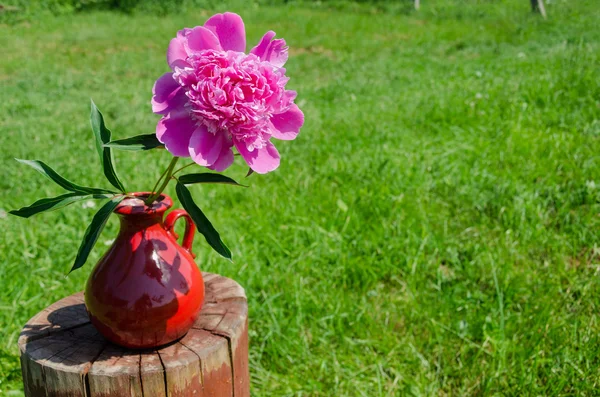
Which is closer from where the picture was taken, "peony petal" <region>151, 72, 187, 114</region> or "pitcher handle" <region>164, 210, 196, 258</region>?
"peony petal" <region>151, 72, 187, 114</region>

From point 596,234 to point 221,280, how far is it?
6.73 ft

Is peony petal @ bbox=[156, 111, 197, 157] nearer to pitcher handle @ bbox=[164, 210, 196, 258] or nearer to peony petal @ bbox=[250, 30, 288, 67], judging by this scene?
peony petal @ bbox=[250, 30, 288, 67]

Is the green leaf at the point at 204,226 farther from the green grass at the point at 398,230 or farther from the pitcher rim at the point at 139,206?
the green grass at the point at 398,230

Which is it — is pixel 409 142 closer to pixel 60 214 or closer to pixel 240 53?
pixel 60 214

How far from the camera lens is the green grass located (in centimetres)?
239

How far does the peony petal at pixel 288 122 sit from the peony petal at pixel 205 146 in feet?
0.43

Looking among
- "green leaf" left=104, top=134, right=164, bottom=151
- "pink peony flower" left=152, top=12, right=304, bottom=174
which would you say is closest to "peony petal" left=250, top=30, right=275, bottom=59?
"pink peony flower" left=152, top=12, right=304, bottom=174

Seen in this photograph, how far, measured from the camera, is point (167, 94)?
129 centimetres

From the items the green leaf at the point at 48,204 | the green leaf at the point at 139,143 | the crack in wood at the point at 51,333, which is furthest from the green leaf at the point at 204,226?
the crack in wood at the point at 51,333

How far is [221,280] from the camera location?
76.9 inches

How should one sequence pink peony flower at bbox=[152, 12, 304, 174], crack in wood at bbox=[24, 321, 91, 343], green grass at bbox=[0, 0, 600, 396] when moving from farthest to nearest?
1. green grass at bbox=[0, 0, 600, 396]
2. crack in wood at bbox=[24, 321, 91, 343]
3. pink peony flower at bbox=[152, 12, 304, 174]

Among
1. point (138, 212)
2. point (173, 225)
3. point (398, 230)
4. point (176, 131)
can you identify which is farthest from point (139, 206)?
point (398, 230)

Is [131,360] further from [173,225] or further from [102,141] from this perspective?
[102,141]

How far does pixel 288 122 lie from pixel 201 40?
0.83 ft
